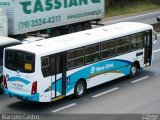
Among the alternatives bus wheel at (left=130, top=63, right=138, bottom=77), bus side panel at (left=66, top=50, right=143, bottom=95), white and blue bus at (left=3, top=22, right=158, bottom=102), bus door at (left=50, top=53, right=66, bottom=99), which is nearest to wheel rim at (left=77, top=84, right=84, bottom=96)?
white and blue bus at (left=3, top=22, right=158, bottom=102)

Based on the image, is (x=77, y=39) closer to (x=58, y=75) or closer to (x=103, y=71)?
(x=103, y=71)

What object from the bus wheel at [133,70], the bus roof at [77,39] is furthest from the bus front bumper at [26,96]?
the bus wheel at [133,70]

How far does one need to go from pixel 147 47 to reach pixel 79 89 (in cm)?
554

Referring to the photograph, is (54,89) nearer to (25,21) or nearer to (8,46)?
(8,46)

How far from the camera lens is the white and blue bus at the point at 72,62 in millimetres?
17297

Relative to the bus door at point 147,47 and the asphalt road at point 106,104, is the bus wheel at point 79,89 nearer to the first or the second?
the asphalt road at point 106,104

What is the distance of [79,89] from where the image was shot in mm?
19250

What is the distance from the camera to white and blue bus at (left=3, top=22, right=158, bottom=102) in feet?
56.7

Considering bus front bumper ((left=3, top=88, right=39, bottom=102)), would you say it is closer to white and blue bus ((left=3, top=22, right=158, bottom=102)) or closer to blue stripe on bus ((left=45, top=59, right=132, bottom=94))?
white and blue bus ((left=3, top=22, right=158, bottom=102))

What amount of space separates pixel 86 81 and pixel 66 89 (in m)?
1.39

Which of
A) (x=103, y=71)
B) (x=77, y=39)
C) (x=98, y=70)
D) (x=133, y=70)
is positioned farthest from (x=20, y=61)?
(x=133, y=70)

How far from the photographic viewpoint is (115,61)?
21.0 meters

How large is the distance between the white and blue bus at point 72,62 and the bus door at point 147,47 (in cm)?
20

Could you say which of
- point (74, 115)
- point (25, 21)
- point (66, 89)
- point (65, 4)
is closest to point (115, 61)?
point (66, 89)
